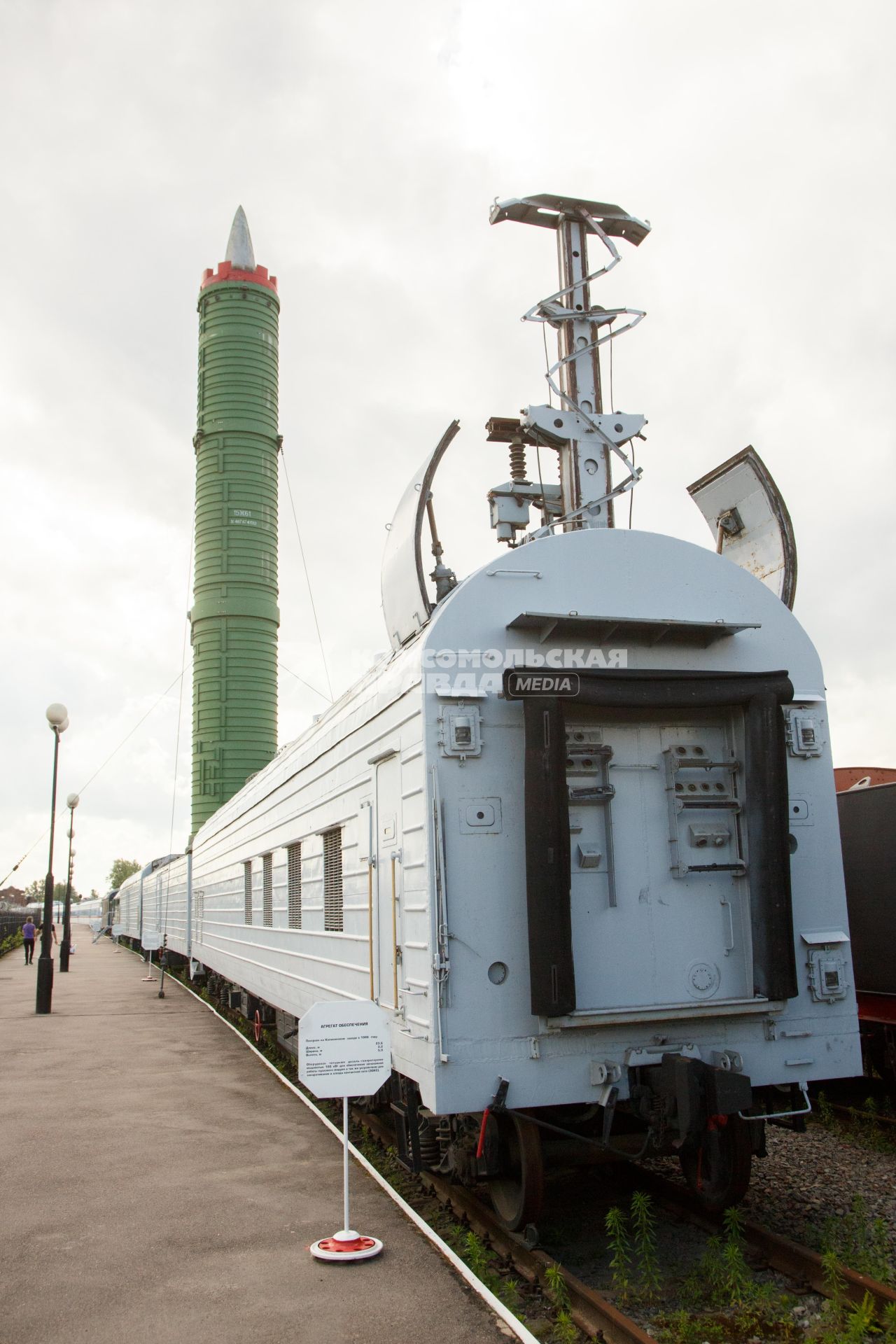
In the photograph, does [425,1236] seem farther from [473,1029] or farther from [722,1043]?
[722,1043]

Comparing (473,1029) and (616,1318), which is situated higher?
(473,1029)

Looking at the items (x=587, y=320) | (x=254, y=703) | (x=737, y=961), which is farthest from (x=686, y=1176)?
(x=254, y=703)

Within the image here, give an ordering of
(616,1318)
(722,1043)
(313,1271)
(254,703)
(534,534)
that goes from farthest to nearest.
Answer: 1. (254,703)
2. (534,534)
3. (722,1043)
4. (313,1271)
5. (616,1318)

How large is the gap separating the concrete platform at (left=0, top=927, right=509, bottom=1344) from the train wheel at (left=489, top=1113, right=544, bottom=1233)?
407 mm

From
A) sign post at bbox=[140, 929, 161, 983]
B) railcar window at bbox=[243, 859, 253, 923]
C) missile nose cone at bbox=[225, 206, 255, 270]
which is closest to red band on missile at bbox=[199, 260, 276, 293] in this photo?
missile nose cone at bbox=[225, 206, 255, 270]

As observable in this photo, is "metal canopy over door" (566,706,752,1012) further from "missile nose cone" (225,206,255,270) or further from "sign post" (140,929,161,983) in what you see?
"missile nose cone" (225,206,255,270)

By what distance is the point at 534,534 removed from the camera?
7586mm

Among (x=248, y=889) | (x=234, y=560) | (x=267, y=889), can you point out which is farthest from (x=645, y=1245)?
(x=234, y=560)

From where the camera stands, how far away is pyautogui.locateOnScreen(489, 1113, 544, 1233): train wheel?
4977 mm

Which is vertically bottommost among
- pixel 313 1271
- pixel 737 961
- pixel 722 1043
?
pixel 313 1271

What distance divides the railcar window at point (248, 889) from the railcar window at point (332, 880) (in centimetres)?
516

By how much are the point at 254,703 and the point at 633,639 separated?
102 feet

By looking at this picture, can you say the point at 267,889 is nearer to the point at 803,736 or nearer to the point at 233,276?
the point at 803,736

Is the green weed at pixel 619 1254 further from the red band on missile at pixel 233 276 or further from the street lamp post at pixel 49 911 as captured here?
the red band on missile at pixel 233 276
